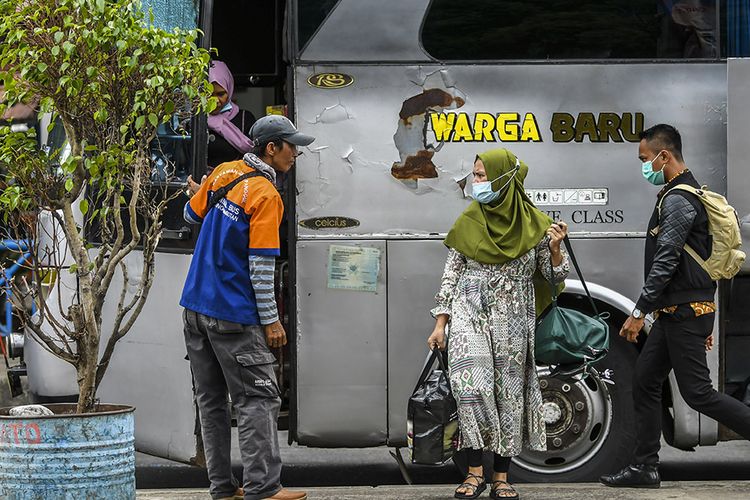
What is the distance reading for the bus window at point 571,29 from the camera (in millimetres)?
6609

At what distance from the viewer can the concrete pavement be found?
6.36m

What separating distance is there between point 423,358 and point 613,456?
121 cm

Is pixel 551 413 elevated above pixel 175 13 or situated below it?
below

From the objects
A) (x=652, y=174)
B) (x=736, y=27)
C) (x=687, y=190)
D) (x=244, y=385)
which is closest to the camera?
(x=244, y=385)

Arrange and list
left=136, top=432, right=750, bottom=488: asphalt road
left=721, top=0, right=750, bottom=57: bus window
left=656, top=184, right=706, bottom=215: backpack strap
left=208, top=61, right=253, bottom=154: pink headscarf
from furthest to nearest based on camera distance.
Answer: left=136, top=432, right=750, bottom=488: asphalt road, left=208, top=61, right=253, bottom=154: pink headscarf, left=721, top=0, right=750, bottom=57: bus window, left=656, top=184, right=706, bottom=215: backpack strap

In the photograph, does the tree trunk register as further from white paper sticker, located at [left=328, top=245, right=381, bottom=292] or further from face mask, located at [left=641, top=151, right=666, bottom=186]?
face mask, located at [left=641, top=151, right=666, bottom=186]

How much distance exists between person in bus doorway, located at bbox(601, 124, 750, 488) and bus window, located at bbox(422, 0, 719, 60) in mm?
581

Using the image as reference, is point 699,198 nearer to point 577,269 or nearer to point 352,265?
point 577,269

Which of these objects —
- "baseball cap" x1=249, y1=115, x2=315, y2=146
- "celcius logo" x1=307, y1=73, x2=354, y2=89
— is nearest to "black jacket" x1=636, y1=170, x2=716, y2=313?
"celcius logo" x1=307, y1=73, x2=354, y2=89

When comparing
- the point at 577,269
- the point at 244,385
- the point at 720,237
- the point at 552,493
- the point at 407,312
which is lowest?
the point at 552,493

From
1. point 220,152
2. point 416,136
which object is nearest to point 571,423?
point 416,136

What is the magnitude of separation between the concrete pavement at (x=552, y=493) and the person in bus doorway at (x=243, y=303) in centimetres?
67

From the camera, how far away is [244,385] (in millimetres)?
5738

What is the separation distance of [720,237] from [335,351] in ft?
6.83
